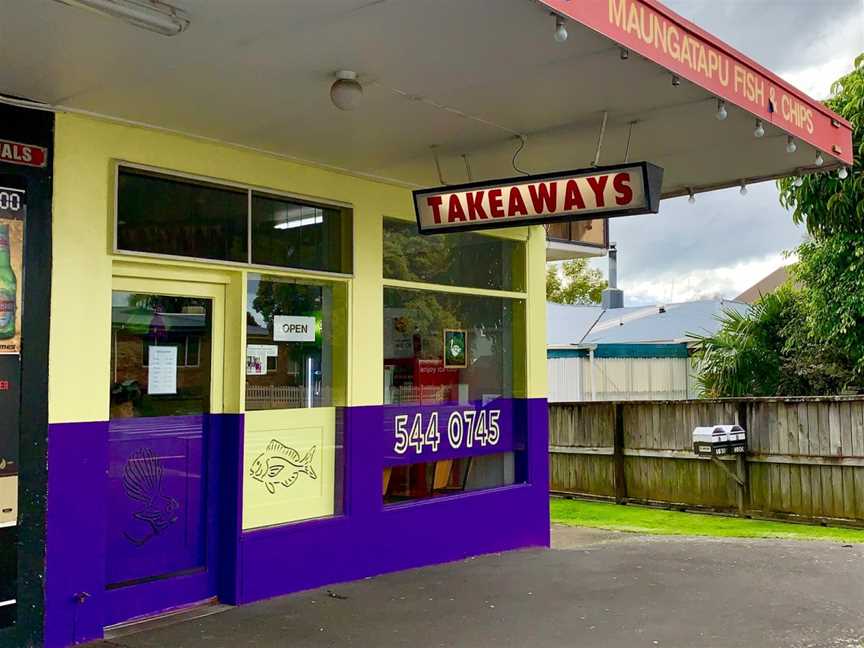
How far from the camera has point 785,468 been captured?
11211 mm

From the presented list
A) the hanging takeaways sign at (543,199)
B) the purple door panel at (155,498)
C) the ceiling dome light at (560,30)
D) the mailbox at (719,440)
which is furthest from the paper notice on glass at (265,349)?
the mailbox at (719,440)

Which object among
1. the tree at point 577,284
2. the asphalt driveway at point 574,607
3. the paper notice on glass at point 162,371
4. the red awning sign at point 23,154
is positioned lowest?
the asphalt driveway at point 574,607

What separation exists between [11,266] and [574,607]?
454 cm

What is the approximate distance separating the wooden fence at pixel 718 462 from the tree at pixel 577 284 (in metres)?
30.5

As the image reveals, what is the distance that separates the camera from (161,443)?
20.9 ft

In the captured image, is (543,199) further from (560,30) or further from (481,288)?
(481,288)

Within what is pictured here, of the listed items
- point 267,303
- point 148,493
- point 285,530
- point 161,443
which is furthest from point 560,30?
point 285,530

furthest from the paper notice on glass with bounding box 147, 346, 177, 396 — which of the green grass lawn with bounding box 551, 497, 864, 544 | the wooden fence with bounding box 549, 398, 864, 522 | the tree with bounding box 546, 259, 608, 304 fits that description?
the tree with bounding box 546, 259, 608, 304

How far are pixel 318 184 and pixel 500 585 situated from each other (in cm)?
Result: 359

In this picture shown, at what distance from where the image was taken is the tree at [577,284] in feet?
144

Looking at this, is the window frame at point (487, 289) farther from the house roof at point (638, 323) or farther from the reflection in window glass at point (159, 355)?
the house roof at point (638, 323)

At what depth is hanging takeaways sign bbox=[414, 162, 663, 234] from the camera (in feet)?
18.6

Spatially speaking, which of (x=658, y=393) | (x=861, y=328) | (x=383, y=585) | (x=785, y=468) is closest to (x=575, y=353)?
(x=658, y=393)

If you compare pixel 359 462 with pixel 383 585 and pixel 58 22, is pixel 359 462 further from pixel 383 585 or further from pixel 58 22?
pixel 58 22
